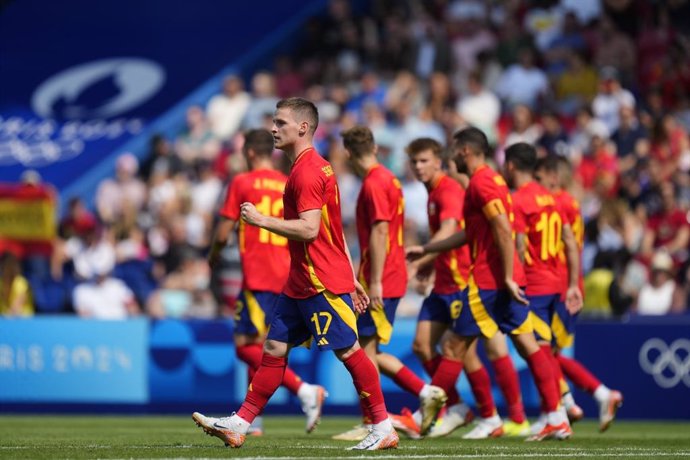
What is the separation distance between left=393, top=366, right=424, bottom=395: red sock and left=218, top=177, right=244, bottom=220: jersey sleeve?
201 cm

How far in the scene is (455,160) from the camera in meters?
12.2

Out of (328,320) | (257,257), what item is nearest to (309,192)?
(328,320)

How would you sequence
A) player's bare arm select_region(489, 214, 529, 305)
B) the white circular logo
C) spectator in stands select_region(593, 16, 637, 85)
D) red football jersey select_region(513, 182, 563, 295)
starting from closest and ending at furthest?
player's bare arm select_region(489, 214, 529, 305) < red football jersey select_region(513, 182, 563, 295) < spectator in stands select_region(593, 16, 637, 85) < the white circular logo

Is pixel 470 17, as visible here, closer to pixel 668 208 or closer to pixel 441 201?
pixel 668 208

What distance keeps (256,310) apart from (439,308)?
1.64m

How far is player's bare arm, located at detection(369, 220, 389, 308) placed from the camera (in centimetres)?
1177

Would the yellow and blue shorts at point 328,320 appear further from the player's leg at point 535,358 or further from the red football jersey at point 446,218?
the red football jersey at point 446,218

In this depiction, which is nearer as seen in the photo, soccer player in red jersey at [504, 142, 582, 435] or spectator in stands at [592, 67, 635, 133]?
soccer player in red jersey at [504, 142, 582, 435]

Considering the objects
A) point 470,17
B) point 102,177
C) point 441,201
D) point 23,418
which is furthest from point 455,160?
point 102,177

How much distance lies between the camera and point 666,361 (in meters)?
16.5

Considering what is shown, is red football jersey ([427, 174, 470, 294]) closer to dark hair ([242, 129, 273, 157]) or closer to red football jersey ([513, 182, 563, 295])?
red football jersey ([513, 182, 563, 295])

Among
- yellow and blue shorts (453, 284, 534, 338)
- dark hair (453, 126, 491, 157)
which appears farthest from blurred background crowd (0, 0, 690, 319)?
dark hair (453, 126, 491, 157)

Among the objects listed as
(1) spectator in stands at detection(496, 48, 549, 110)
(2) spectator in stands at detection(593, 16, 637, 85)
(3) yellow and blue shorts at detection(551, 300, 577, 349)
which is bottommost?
(3) yellow and blue shorts at detection(551, 300, 577, 349)

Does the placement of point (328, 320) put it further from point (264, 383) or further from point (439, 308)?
point (439, 308)
